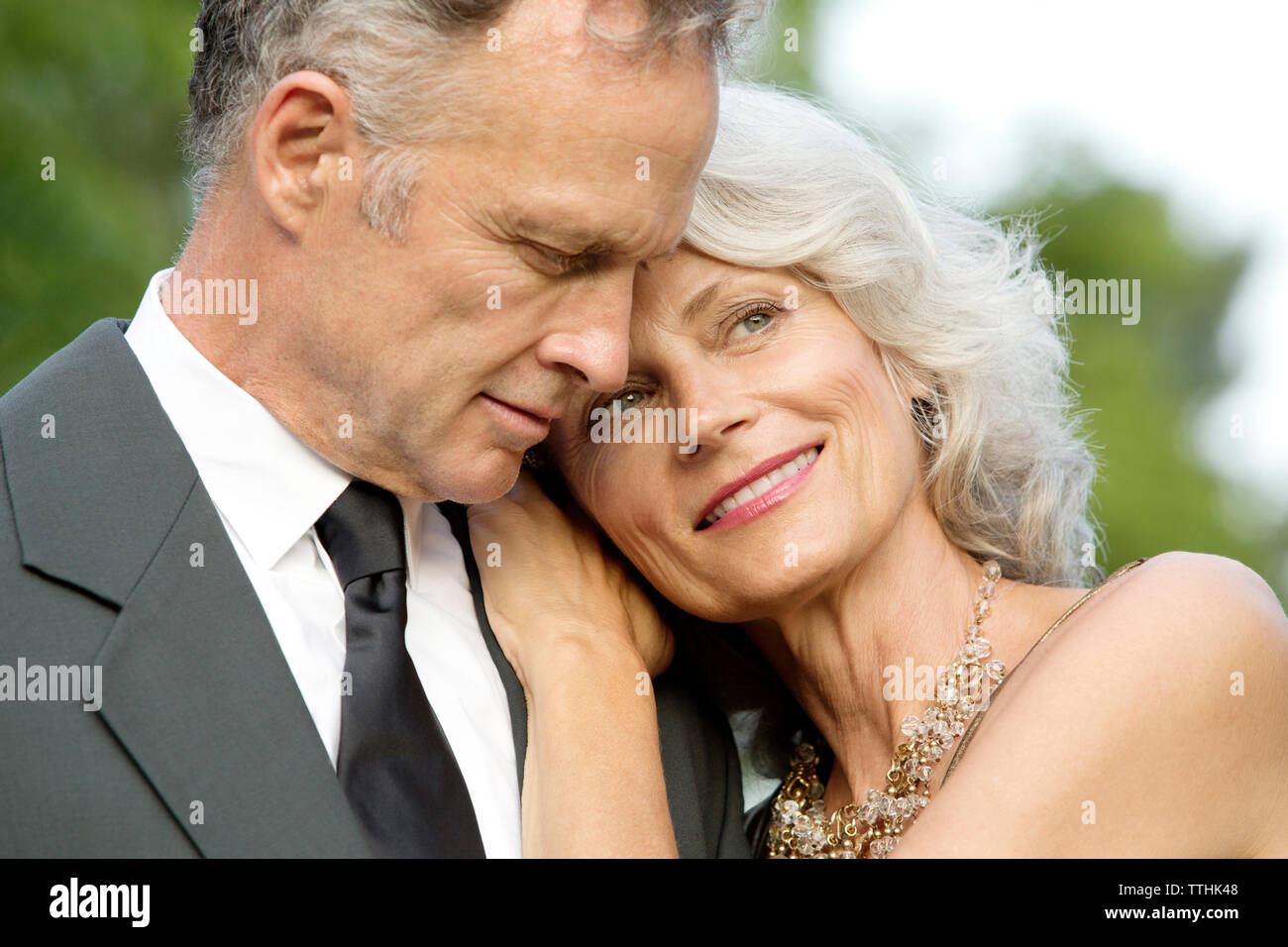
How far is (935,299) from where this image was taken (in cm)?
247

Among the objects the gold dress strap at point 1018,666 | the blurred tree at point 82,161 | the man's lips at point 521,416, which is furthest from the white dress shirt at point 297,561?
the blurred tree at point 82,161

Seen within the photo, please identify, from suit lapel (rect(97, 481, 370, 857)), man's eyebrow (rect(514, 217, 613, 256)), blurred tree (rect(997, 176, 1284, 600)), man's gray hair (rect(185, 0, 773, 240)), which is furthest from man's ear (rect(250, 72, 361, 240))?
blurred tree (rect(997, 176, 1284, 600))

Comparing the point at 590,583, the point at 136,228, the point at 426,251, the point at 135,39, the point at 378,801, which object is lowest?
the point at 378,801

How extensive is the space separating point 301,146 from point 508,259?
1.20 feet

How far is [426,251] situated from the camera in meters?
1.91

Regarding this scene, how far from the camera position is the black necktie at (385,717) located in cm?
174

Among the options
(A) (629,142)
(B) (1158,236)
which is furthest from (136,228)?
(B) (1158,236)

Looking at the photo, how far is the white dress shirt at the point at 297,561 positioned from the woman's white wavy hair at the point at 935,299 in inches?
31.2

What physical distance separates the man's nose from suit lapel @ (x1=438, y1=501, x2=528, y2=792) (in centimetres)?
48

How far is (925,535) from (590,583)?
64cm

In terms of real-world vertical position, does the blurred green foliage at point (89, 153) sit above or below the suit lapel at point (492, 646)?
above

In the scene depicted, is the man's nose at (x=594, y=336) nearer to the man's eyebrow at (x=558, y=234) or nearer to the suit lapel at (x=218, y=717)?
the man's eyebrow at (x=558, y=234)

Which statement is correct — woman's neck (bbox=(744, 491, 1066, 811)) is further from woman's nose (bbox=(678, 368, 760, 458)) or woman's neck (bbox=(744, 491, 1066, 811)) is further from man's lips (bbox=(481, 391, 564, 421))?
man's lips (bbox=(481, 391, 564, 421))
